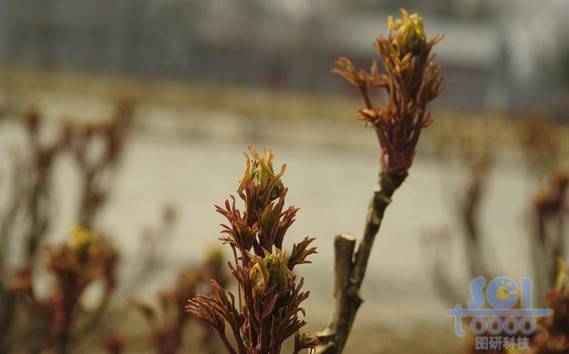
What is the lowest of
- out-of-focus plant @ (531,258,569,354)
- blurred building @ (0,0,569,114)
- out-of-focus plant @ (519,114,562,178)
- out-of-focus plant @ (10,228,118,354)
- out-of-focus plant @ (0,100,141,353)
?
out-of-focus plant @ (531,258,569,354)

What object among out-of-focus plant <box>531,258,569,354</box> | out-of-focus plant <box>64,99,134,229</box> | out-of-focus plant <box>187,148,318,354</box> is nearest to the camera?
out-of-focus plant <box>187,148,318,354</box>

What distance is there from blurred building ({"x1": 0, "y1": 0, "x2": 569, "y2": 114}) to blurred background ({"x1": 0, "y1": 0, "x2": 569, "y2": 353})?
0.11 meters

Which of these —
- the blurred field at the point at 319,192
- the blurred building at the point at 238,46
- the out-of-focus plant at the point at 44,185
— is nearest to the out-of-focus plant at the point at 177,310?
the out-of-focus plant at the point at 44,185

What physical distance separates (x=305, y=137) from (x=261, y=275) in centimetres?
2093

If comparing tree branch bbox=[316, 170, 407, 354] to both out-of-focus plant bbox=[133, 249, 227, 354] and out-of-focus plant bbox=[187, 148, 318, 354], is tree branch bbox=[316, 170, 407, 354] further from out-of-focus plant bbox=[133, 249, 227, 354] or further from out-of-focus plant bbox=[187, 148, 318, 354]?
out-of-focus plant bbox=[133, 249, 227, 354]

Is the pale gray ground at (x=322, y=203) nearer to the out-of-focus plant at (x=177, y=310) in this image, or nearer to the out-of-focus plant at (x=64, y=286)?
the out-of-focus plant at (x=177, y=310)

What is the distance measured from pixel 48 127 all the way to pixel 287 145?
5625 mm

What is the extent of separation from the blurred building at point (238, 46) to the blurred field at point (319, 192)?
689 inches

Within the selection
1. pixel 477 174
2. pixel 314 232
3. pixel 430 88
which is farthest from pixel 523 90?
pixel 430 88

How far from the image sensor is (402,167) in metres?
1.09

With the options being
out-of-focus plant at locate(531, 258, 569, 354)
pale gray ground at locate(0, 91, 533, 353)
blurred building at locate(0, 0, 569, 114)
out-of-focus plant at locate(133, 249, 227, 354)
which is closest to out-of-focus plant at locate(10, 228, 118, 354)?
out-of-focus plant at locate(133, 249, 227, 354)

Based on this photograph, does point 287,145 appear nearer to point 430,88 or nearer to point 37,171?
point 37,171

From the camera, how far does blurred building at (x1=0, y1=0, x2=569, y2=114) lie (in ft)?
141

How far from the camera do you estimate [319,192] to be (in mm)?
11891
